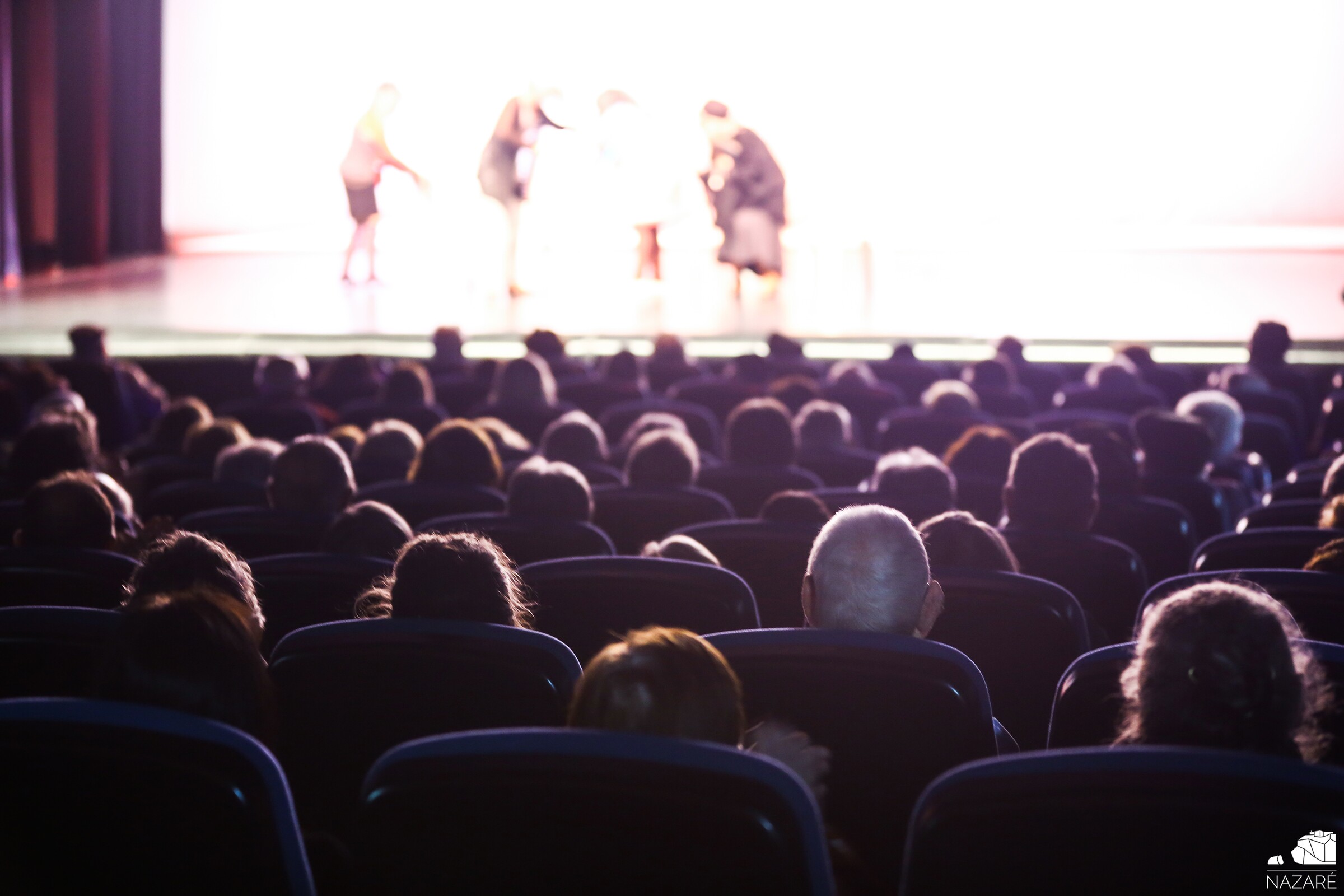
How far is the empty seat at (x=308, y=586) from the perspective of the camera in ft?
7.75

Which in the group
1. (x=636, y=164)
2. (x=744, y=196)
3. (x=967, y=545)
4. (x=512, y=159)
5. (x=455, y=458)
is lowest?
(x=967, y=545)

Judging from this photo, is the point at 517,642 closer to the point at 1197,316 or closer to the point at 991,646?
the point at 991,646

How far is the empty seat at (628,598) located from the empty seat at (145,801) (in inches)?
40.6

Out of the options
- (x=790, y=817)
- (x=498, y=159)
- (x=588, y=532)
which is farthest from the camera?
(x=498, y=159)

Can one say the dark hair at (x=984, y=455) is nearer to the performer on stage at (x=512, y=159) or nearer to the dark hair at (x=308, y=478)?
the dark hair at (x=308, y=478)

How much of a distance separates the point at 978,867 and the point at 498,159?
1013cm

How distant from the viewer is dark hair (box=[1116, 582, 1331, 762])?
4.59ft

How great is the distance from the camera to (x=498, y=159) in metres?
10.8

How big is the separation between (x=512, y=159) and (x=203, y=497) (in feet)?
25.1

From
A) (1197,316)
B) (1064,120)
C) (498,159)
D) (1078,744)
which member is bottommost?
A: (1078,744)

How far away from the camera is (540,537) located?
286 cm

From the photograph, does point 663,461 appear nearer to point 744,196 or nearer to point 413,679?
point 413,679

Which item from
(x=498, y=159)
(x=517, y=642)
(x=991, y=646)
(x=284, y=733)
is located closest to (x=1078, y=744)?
(x=991, y=646)

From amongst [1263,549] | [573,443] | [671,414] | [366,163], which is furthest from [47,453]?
[366,163]
